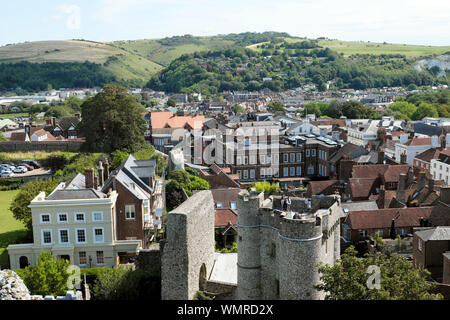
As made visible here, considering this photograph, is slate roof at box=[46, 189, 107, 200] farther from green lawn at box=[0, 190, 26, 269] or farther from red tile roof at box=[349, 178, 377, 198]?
red tile roof at box=[349, 178, 377, 198]

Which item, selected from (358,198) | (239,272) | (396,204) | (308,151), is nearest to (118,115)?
(308,151)

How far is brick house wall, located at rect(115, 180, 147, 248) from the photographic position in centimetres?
3200

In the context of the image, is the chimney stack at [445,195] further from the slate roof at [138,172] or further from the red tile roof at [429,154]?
the slate roof at [138,172]

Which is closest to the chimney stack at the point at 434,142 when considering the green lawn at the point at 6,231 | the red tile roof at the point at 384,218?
the red tile roof at the point at 384,218

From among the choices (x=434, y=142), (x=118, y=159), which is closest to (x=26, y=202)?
(x=118, y=159)

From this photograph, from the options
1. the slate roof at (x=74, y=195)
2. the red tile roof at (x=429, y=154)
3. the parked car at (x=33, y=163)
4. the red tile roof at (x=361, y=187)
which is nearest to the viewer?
the slate roof at (x=74, y=195)

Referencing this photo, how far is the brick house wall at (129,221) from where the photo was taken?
32.0 meters

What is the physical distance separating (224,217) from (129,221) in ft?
25.5

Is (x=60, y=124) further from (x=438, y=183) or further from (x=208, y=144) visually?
(x=438, y=183)

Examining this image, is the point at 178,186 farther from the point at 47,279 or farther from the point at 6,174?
the point at 6,174

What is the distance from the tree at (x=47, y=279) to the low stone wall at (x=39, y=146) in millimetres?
45204

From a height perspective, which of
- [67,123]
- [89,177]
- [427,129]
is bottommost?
[427,129]

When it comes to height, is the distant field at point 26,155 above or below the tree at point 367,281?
below

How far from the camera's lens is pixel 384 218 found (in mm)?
34969
